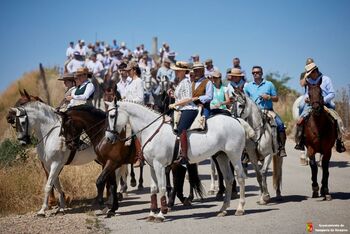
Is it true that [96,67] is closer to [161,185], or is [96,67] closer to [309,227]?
[161,185]

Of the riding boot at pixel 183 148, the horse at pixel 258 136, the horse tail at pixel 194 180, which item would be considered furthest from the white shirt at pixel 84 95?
the horse at pixel 258 136

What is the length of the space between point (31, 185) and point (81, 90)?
304cm

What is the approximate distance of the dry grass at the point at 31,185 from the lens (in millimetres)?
13547

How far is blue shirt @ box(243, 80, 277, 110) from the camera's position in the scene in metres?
13.2

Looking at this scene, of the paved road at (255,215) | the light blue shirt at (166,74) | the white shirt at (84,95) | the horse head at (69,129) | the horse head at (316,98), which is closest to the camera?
the paved road at (255,215)

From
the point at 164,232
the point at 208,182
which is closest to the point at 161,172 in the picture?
the point at 164,232

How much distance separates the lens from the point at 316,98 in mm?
11906

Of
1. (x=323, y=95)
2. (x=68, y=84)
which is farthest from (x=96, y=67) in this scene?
(x=323, y=95)

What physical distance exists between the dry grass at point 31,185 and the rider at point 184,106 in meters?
4.25

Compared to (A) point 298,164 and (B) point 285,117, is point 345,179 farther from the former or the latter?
(B) point 285,117

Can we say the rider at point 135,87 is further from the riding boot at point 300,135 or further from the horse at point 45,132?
the riding boot at point 300,135

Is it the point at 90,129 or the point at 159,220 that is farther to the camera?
the point at 90,129

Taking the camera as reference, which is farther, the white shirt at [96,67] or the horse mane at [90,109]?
the white shirt at [96,67]

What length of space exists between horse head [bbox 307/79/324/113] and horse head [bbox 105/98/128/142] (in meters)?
3.92
